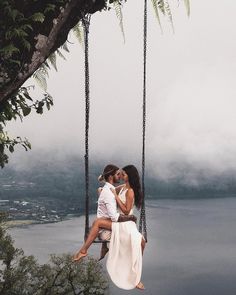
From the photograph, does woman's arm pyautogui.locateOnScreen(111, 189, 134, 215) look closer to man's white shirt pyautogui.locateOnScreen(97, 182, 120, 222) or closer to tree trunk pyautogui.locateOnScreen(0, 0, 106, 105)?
man's white shirt pyautogui.locateOnScreen(97, 182, 120, 222)

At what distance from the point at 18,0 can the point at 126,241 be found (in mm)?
2393

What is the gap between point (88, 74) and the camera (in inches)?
154

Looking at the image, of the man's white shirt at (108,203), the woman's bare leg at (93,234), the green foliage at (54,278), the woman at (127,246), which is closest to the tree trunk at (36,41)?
the woman at (127,246)

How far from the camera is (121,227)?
421 cm

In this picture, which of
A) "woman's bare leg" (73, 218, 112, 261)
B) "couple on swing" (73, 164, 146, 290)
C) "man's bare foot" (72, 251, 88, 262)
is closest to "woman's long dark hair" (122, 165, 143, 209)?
"couple on swing" (73, 164, 146, 290)

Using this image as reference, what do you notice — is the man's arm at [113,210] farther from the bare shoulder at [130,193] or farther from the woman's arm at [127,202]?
the bare shoulder at [130,193]

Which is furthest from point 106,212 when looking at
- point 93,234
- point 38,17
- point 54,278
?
point 54,278

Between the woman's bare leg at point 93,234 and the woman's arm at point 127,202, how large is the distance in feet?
0.57

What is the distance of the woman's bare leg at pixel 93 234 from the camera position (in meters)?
4.15

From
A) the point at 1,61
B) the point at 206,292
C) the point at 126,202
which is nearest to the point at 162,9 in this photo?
the point at 1,61

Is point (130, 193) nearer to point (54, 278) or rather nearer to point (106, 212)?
point (106, 212)

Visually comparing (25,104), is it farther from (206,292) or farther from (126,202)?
(206,292)

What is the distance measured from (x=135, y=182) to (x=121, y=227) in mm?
432

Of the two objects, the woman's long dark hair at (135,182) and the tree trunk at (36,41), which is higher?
the tree trunk at (36,41)
